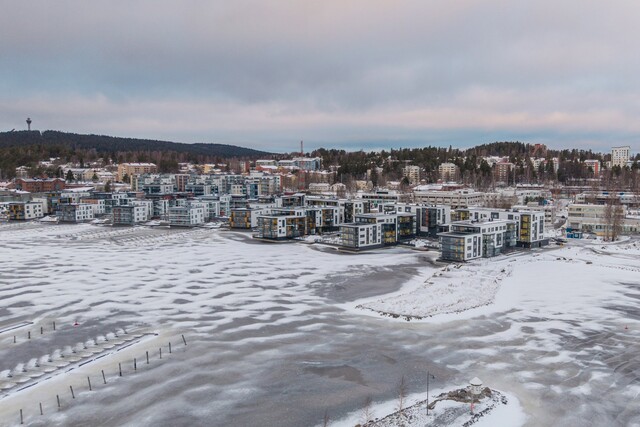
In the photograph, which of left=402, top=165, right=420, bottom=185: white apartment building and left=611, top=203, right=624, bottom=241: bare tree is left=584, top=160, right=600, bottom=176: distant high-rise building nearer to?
left=402, top=165, right=420, bottom=185: white apartment building

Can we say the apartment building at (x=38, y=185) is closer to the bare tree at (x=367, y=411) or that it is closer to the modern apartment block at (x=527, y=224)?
the modern apartment block at (x=527, y=224)

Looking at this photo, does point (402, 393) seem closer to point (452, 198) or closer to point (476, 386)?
point (476, 386)

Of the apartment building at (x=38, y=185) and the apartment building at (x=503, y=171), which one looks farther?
the apartment building at (x=503, y=171)

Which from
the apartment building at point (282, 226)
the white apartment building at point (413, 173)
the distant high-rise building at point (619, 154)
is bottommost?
the apartment building at point (282, 226)

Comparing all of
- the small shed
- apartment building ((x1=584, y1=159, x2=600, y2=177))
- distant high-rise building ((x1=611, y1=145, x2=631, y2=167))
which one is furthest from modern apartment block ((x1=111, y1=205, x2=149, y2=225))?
distant high-rise building ((x1=611, y1=145, x2=631, y2=167))

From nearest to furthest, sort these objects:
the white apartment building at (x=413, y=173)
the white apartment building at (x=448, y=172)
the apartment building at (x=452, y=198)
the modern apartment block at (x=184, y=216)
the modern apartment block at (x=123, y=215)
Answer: the modern apartment block at (x=184, y=216)
the modern apartment block at (x=123, y=215)
the apartment building at (x=452, y=198)
the white apartment building at (x=413, y=173)
the white apartment building at (x=448, y=172)

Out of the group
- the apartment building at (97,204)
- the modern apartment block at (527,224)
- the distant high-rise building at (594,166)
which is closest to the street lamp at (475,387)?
the modern apartment block at (527,224)
